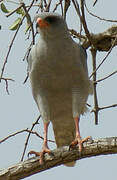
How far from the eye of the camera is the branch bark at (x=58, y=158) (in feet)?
15.3

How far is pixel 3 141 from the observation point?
4844 millimetres

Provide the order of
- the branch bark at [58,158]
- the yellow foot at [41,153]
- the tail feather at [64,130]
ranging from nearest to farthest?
the branch bark at [58,158] < the yellow foot at [41,153] < the tail feather at [64,130]

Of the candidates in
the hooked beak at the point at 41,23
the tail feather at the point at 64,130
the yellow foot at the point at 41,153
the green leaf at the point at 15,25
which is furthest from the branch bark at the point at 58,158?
the green leaf at the point at 15,25

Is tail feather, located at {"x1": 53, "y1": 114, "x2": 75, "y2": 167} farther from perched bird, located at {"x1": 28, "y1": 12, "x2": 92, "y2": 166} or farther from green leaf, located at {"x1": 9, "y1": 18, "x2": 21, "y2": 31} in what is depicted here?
green leaf, located at {"x1": 9, "y1": 18, "x2": 21, "y2": 31}

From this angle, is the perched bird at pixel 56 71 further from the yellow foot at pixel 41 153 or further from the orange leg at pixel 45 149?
the yellow foot at pixel 41 153

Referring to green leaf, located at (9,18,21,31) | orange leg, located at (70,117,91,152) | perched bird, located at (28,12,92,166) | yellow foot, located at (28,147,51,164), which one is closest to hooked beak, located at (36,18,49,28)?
perched bird, located at (28,12,92,166)

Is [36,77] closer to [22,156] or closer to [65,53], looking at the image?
[65,53]

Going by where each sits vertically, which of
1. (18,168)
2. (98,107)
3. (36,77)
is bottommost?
(18,168)

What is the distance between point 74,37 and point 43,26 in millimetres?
751

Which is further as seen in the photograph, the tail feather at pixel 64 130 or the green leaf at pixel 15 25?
the tail feather at pixel 64 130

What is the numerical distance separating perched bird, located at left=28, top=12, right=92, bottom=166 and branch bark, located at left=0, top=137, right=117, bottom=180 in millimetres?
388

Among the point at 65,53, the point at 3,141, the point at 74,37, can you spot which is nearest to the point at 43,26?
the point at 65,53

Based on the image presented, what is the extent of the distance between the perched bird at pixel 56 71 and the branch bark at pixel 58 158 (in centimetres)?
39

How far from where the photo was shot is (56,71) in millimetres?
5395
